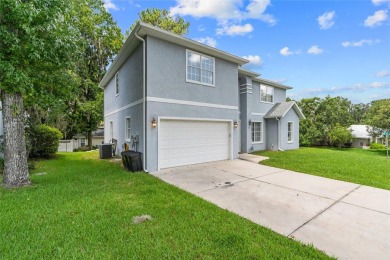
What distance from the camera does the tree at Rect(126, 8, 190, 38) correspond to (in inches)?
840

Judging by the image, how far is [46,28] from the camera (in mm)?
5656

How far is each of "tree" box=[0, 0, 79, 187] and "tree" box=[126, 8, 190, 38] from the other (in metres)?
16.9

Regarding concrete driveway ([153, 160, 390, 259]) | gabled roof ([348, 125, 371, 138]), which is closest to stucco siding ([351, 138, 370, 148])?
gabled roof ([348, 125, 371, 138])

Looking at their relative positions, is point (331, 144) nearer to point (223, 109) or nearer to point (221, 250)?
point (223, 109)

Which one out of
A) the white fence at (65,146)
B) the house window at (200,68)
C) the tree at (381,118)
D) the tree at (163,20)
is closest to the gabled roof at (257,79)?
the house window at (200,68)

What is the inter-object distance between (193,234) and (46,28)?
681cm

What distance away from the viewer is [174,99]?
8.28 m

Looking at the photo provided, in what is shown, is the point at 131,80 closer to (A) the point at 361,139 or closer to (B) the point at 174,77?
(B) the point at 174,77

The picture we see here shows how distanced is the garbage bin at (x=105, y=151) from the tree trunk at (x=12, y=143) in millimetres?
5772

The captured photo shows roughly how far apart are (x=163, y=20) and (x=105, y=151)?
16970 mm

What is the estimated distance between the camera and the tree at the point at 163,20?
70.0ft

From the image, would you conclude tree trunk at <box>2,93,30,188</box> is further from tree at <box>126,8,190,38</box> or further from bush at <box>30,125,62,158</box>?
tree at <box>126,8,190,38</box>

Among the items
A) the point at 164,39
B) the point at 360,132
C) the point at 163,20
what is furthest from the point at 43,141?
the point at 360,132

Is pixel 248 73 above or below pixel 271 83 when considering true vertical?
above
